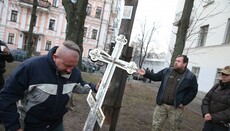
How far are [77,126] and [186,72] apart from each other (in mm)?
2755

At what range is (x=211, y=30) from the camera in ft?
62.8

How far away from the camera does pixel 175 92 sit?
17.4 ft

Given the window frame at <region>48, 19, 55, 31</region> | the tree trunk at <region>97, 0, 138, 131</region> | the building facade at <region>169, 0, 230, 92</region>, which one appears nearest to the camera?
the tree trunk at <region>97, 0, 138, 131</region>

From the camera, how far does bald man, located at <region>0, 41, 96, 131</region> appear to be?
8.98 feet

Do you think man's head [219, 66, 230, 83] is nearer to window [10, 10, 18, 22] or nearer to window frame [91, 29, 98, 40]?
window [10, 10, 18, 22]

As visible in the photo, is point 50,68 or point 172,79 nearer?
point 50,68

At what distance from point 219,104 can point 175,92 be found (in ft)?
2.69

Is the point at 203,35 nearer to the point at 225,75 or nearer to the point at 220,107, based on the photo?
the point at 225,75

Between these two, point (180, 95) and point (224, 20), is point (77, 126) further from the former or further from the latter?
point (224, 20)

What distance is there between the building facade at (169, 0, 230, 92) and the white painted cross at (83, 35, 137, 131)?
42.7 feet

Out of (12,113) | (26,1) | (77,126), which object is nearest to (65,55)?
(12,113)

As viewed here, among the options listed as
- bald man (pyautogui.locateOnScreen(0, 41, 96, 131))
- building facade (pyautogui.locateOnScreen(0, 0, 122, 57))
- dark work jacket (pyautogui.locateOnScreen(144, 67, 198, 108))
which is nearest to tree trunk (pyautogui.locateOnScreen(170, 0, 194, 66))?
dark work jacket (pyautogui.locateOnScreen(144, 67, 198, 108))

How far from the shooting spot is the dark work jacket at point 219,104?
4638 millimetres

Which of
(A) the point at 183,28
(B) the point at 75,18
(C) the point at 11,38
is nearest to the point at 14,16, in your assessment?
(C) the point at 11,38
